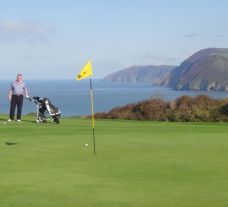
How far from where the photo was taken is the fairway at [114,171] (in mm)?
8898

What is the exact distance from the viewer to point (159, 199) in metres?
8.82

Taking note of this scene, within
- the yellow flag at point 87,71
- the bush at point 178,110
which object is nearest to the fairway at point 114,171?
the yellow flag at point 87,71

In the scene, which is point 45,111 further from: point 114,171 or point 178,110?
point 114,171

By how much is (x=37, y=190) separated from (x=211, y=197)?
2.88 metres

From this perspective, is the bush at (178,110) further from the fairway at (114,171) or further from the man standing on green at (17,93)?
the fairway at (114,171)

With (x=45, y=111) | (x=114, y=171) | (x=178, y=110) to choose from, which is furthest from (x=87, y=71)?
(x=178, y=110)

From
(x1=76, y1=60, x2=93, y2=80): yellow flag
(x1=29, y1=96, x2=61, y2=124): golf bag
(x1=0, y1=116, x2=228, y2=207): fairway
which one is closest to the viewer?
(x1=0, y1=116, x2=228, y2=207): fairway

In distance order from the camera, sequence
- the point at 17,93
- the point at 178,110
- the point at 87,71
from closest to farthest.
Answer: the point at 87,71, the point at 17,93, the point at 178,110

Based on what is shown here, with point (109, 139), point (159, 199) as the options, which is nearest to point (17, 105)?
point (109, 139)

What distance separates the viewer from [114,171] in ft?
37.0

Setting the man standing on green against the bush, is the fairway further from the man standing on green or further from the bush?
the bush

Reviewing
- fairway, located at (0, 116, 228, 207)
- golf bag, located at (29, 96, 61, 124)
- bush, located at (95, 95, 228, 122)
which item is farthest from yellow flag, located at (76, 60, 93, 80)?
bush, located at (95, 95, 228, 122)

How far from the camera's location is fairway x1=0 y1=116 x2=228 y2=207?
8898 mm

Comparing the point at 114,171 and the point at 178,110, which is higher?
the point at 178,110
